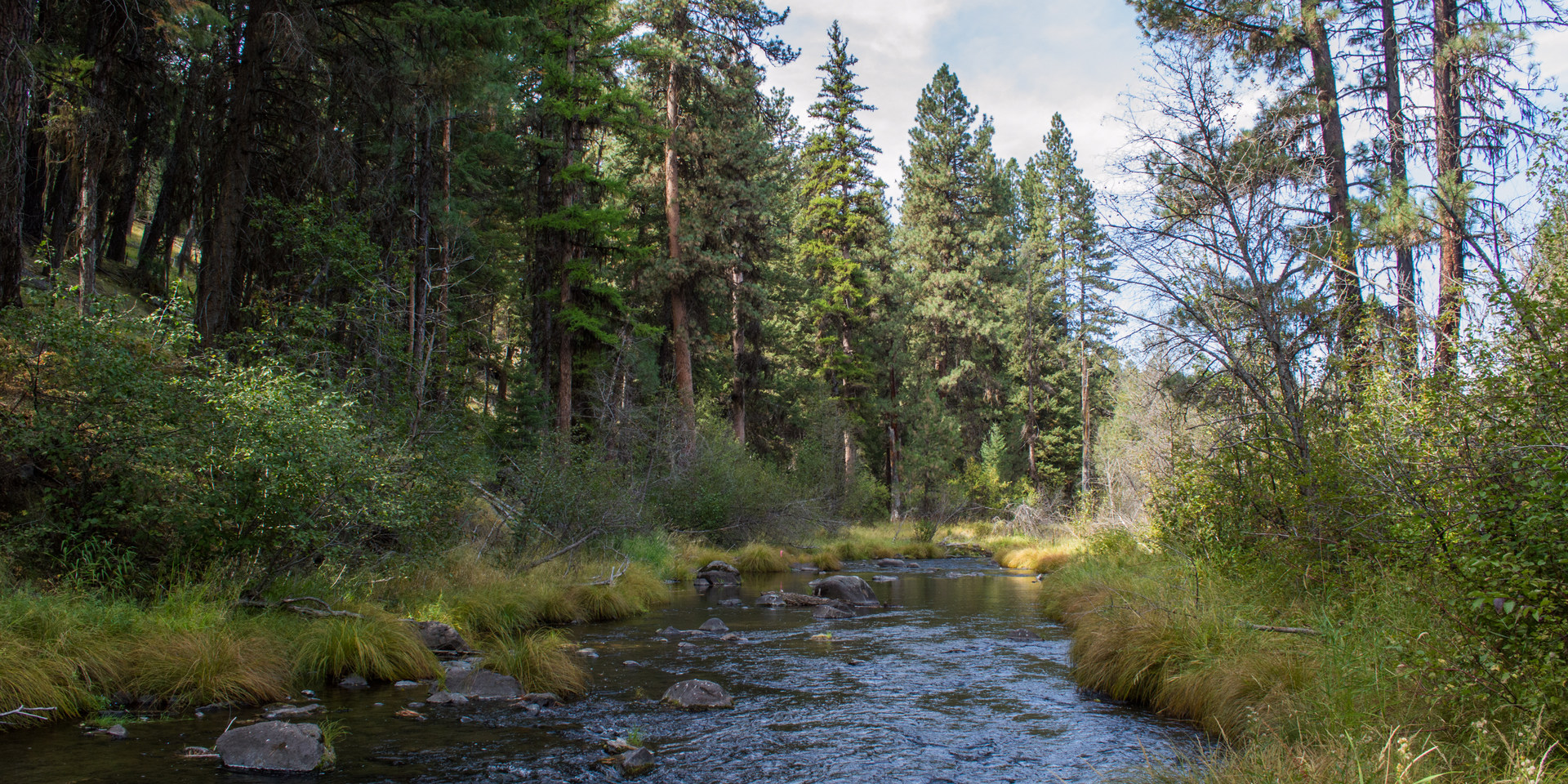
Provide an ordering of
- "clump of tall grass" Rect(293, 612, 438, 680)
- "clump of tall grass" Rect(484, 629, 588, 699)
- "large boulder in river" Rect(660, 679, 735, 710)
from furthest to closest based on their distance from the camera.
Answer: "clump of tall grass" Rect(293, 612, 438, 680) < "clump of tall grass" Rect(484, 629, 588, 699) < "large boulder in river" Rect(660, 679, 735, 710)

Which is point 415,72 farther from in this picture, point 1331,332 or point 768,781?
point 1331,332

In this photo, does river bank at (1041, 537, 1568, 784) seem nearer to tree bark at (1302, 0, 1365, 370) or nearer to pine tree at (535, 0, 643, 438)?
tree bark at (1302, 0, 1365, 370)

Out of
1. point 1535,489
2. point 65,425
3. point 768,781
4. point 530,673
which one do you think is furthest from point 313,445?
point 1535,489

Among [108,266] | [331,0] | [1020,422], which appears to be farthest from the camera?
[1020,422]

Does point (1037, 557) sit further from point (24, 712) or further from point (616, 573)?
point (24, 712)

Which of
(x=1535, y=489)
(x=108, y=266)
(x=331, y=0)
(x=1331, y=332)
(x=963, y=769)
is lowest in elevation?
(x=963, y=769)

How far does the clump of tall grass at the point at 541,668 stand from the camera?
815 centimetres

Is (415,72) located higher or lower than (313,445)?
higher

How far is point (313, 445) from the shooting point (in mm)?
8602

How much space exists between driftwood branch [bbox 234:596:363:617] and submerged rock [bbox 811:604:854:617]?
7.43m

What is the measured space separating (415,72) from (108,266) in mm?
10006

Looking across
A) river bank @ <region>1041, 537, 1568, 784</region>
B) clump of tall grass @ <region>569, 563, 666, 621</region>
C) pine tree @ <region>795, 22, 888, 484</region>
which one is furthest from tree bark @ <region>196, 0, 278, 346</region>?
pine tree @ <region>795, 22, 888, 484</region>

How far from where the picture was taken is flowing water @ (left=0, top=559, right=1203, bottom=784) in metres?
5.85

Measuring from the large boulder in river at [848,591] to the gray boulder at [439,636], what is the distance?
24.4 ft
